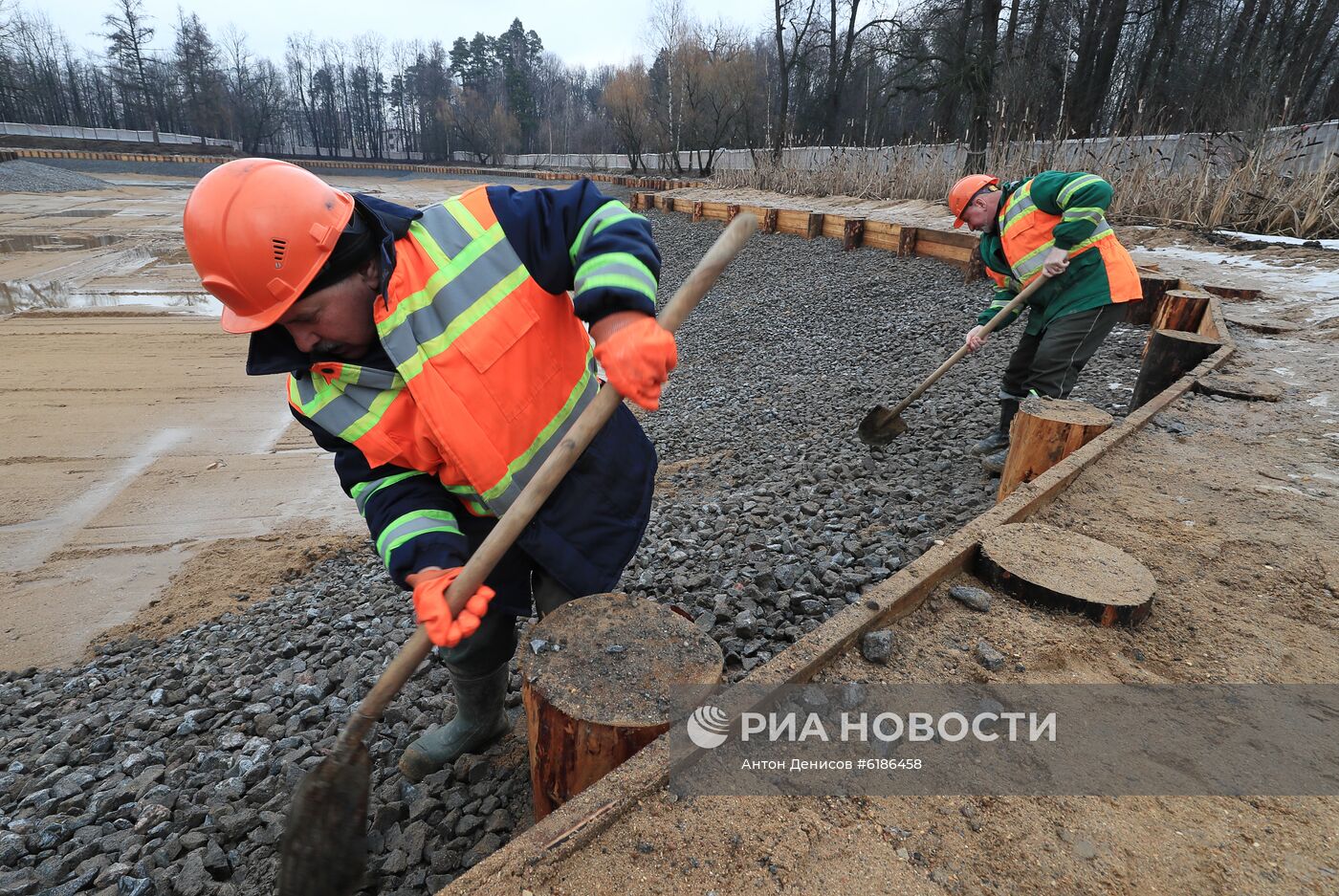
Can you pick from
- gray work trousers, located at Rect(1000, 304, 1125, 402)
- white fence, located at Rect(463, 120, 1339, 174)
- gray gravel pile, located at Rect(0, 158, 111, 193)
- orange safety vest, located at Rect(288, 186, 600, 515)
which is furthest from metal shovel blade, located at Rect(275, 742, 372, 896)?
gray gravel pile, located at Rect(0, 158, 111, 193)

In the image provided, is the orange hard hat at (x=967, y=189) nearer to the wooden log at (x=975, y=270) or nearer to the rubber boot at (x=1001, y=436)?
the rubber boot at (x=1001, y=436)

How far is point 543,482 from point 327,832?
3.54ft

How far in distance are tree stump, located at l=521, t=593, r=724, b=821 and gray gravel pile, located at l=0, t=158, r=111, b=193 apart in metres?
40.5

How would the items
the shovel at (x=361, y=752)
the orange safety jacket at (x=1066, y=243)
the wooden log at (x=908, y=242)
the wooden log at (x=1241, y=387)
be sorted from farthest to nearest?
the wooden log at (x=908, y=242) → the wooden log at (x=1241, y=387) → the orange safety jacket at (x=1066, y=243) → the shovel at (x=361, y=752)

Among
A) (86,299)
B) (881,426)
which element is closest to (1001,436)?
(881,426)

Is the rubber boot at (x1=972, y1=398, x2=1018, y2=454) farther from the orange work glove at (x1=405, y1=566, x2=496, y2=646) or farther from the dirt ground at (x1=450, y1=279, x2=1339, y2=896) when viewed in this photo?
the orange work glove at (x1=405, y1=566, x2=496, y2=646)

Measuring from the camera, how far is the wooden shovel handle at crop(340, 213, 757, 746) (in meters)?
1.58

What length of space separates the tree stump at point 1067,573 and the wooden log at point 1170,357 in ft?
9.18

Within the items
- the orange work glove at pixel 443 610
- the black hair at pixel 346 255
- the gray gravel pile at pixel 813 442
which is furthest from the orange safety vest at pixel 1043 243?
the orange work glove at pixel 443 610

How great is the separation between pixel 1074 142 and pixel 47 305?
1878cm

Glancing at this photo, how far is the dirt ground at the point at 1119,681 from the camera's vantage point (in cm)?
154

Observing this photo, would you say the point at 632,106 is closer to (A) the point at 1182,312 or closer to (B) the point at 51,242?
(B) the point at 51,242

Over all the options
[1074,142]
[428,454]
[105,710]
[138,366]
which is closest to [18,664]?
[105,710]

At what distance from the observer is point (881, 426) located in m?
5.16
